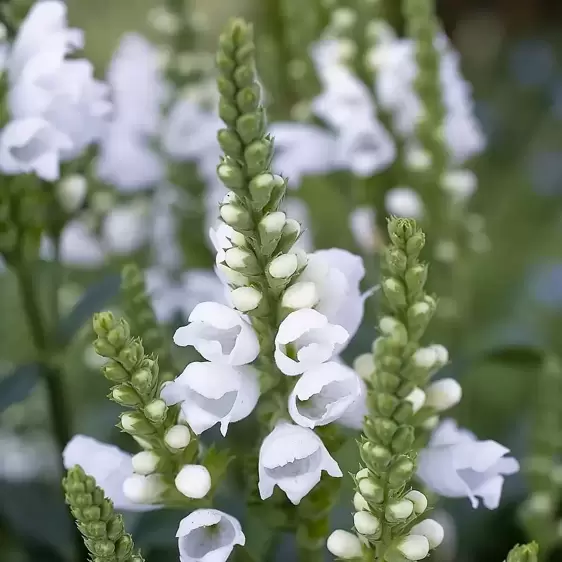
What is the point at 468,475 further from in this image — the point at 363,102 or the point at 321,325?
the point at 363,102

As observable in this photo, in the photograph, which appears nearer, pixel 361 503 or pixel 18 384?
pixel 361 503

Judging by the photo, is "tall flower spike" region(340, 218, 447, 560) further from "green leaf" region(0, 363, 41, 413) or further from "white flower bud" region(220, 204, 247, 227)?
"green leaf" region(0, 363, 41, 413)

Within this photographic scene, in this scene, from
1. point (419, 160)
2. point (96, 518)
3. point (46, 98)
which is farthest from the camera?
point (419, 160)

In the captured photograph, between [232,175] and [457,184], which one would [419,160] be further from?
[232,175]

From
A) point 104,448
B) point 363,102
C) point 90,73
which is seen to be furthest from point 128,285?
point 363,102

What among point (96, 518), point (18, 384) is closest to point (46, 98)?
point (18, 384)

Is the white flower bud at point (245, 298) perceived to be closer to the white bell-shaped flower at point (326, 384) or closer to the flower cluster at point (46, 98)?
the white bell-shaped flower at point (326, 384)
